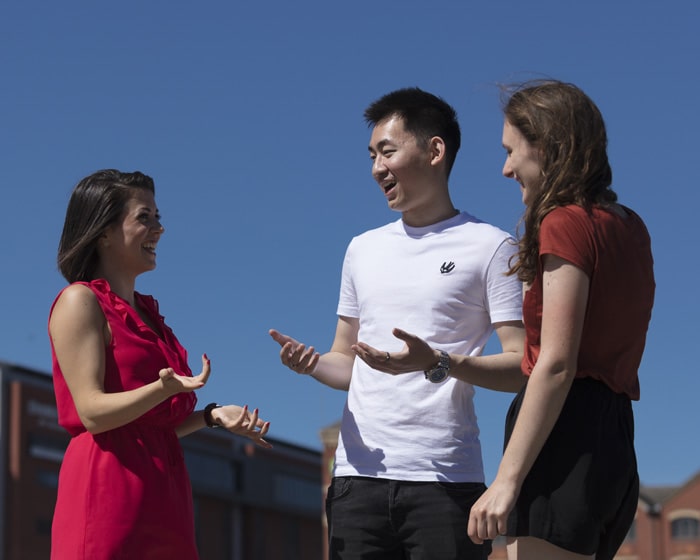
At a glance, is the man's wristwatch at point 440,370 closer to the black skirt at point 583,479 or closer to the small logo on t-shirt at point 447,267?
the small logo on t-shirt at point 447,267

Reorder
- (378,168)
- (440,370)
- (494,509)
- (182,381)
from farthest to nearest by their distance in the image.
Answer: (378,168) < (440,370) < (182,381) < (494,509)

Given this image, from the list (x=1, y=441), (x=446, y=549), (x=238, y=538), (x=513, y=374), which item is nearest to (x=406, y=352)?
(x=513, y=374)

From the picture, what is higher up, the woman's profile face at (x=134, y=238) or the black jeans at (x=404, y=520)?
the woman's profile face at (x=134, y=238)

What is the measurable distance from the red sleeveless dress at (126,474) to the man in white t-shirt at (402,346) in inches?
21.6

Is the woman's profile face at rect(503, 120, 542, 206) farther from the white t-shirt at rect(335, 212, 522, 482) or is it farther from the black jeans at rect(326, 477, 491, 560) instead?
the black jeans at rect(326, 477, 491, 560)

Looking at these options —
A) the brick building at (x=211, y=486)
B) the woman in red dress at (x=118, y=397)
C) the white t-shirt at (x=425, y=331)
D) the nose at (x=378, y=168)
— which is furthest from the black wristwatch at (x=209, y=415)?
the brick building at (x=211, y=486)

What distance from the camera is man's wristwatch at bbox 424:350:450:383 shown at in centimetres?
400

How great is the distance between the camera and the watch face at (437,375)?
4.04 metres

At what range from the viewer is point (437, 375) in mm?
4074

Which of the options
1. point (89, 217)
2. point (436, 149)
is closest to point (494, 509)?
point (89, 217)

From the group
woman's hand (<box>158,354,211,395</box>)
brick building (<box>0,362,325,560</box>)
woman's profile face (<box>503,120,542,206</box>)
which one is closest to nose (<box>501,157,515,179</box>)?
woman's profile face (<box>503,120,542,206</box>)

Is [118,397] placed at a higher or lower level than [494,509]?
higher

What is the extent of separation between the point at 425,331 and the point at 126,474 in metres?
1.20

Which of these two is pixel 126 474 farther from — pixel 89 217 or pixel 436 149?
pixel 436 149
